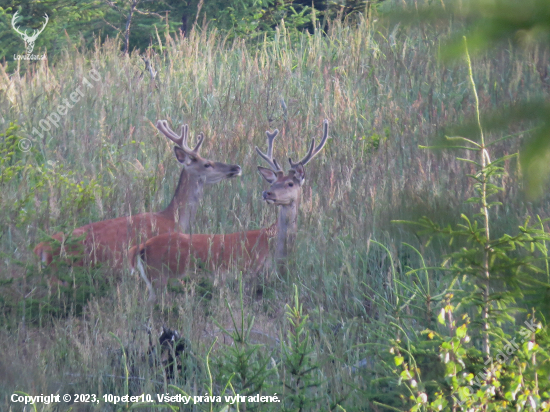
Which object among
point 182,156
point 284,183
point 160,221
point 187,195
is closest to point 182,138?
point 182,156

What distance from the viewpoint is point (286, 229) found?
16.2ft

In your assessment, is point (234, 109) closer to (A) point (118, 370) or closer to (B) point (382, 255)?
(B) point (382, 255)

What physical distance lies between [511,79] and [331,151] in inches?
75.1

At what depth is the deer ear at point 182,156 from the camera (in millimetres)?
5812

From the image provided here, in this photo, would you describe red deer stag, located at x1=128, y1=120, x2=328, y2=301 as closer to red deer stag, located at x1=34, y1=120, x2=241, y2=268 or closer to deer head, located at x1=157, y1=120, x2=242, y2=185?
red deer stag, located at x1=34, y1=120, x2=241, y2=268

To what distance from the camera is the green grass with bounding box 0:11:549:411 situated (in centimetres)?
283

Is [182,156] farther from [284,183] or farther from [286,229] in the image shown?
[286,229]

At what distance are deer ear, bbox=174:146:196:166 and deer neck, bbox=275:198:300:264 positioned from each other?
1169 millimetres

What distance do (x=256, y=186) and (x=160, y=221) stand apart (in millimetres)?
1001

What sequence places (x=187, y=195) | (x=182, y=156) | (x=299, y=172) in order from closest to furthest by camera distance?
(x=299, y=172) < (x=187, y=195) < (x=182, y=156)

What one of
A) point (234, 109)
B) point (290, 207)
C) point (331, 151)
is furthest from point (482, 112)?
point (234, 109)

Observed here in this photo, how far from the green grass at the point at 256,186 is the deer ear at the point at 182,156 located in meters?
0.30

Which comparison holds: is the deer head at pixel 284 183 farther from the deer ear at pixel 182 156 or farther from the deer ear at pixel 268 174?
the deer ear at pixel 182 156

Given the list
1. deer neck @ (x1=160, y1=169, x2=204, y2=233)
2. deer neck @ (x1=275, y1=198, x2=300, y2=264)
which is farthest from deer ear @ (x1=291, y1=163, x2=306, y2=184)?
deer neck @ (x1=160, y1=169, x2=204, y2=233)
